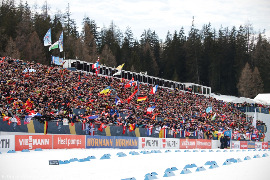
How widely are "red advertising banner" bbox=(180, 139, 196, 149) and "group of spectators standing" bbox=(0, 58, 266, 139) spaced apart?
2.04 meters

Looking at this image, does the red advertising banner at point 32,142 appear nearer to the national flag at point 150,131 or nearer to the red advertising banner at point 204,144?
the national flag at point 150,131

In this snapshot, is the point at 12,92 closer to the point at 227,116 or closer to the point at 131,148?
the point at 131,148

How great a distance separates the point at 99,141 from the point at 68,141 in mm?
2774

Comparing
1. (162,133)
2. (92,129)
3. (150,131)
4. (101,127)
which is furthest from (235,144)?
→ (92,129)

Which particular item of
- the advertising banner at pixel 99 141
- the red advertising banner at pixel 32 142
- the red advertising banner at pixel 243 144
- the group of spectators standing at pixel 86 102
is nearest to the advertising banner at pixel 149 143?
the group of spectators standing at pixel 86 102

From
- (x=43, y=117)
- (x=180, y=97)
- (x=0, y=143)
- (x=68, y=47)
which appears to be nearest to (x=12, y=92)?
(x=43, y=117)

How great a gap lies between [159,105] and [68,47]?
1876 inches

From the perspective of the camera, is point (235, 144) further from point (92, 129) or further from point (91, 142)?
point (91, 142)

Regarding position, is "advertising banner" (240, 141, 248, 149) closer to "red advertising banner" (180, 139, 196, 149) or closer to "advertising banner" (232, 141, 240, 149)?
"advertising banner" (232, 141, 240, 149)

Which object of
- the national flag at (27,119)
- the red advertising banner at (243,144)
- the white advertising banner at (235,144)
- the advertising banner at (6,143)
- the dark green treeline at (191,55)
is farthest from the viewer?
the dark green treeline at (191,55)

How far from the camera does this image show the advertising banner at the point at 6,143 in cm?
2259

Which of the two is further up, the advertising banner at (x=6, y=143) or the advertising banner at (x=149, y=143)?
the advertising banner at (x=6, y=143)

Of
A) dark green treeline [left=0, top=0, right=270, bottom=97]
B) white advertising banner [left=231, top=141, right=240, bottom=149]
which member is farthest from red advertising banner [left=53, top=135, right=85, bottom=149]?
dark green treeline [left=0, top=0, right=270, bottom=97]

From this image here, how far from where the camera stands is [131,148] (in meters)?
31.9
